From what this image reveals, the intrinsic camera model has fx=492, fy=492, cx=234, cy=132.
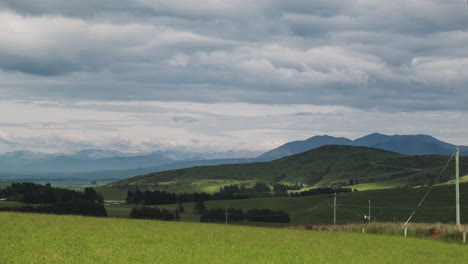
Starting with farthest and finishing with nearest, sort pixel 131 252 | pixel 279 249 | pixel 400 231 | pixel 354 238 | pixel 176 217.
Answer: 1. pixel 176 217
2. pixel 400 231
3. pixel 354 238
4. pixel 279 249
5. pixel 131 252

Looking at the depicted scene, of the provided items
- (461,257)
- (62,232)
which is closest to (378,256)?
(461,257)

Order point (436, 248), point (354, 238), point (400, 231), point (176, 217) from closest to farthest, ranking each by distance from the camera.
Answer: point (436, 248) → point (354, 238) → point (400, 231) → point (176, 217)

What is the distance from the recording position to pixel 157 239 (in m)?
40.9

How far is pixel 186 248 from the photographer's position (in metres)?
35.8

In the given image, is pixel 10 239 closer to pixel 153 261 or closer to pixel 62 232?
pixel 62 232

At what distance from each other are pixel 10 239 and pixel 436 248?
119ft

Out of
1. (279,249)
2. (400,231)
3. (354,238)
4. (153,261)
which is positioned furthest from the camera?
(400,231)

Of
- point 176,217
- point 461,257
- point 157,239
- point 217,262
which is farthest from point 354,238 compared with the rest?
point 176,217

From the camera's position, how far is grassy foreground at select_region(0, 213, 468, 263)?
30.1m

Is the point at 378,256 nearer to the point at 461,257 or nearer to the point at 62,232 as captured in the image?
the point at 461,257

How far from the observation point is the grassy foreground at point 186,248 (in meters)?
30.1

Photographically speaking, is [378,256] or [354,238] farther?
[354,238]

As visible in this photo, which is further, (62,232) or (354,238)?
(354,238)

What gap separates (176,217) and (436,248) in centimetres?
16021
